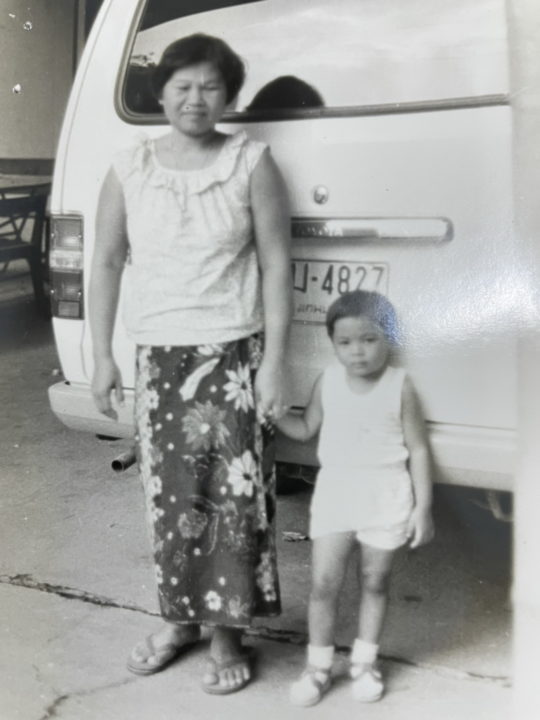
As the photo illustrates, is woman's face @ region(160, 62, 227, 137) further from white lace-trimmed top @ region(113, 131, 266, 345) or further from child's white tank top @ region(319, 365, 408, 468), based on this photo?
child's white tank top @ region(319, 365, 408, 468)

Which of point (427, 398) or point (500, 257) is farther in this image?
point (427, 398)

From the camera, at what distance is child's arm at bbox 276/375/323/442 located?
2.63 meters

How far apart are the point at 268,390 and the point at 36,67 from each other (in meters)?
1.29

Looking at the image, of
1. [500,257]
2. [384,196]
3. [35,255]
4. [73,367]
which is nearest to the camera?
[500,257]

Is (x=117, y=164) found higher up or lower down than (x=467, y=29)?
lower down

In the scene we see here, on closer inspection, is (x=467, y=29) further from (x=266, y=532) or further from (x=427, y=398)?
(x=266, y=532)

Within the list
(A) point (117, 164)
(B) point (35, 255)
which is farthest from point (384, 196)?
(B) point (35, 255)

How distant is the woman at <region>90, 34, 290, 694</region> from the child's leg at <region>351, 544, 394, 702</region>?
241 millimetres

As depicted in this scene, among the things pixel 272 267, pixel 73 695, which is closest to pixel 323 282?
pixel 272 267

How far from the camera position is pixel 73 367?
301cm

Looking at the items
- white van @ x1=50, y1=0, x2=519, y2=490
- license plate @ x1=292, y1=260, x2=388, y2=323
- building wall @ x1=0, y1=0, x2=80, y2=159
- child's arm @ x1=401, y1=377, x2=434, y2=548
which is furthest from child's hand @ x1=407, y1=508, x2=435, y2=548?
building wall @ x1=0, y1=0, x2=80, y2=159

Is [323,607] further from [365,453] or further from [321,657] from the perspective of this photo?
[365,453]

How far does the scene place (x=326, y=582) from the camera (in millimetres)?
2666

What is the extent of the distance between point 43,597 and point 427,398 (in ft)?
4.79
